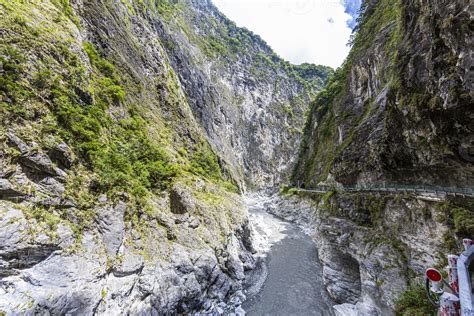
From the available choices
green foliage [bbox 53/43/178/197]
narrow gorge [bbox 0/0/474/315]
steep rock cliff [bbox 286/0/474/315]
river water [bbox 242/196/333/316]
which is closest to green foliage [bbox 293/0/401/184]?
narrow gorge [bbox 0/0/474/315]

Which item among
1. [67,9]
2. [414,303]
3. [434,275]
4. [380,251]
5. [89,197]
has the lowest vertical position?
[414,303]

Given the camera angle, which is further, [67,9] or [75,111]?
[67,9]

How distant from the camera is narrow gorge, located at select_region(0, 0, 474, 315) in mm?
8555

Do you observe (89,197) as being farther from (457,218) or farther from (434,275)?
(457,218)

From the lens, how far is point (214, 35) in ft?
317

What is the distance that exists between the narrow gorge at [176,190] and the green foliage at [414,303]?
0.22 feet

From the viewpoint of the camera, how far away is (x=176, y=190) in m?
17.7

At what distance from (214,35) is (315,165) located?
85171 mm

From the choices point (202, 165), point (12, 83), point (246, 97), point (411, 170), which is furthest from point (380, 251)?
point (246, 97)

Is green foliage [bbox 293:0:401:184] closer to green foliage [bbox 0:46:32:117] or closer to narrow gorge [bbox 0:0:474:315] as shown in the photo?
narrow gorge [bbox 0:0:474:315]

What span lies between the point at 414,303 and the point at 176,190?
15.9 metres

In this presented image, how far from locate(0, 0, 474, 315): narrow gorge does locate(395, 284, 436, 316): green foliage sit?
7cm

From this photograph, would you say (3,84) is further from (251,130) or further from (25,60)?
(251,130)

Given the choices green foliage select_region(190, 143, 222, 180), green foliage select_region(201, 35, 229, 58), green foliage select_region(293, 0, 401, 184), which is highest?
green foliage select_region(201, 35, 229, 58)
